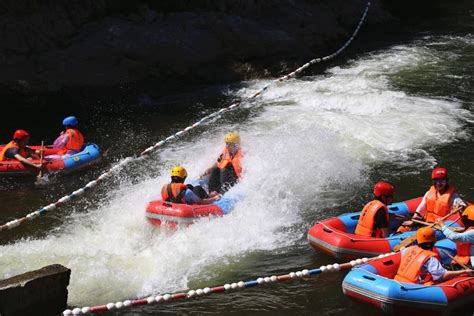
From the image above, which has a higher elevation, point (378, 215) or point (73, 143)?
point (73, 143)

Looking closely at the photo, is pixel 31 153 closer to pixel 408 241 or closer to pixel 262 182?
pixel 262 182

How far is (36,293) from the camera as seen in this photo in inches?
286

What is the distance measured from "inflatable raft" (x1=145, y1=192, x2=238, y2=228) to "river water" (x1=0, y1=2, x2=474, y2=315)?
0.14 meters

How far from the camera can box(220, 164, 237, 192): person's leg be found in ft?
36.8

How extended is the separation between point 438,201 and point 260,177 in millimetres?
3471

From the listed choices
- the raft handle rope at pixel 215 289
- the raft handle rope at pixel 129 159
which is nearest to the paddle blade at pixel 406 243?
the raft handle rope at pixel 215 289

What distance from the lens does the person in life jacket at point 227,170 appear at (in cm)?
1123

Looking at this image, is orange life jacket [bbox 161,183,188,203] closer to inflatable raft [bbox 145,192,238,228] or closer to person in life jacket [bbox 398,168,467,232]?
inflatable raft [bbox 145,192,238,228]

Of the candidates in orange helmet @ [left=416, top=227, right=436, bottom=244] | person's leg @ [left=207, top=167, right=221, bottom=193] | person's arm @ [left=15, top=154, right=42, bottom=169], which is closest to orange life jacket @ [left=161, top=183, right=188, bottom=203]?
person's leg @ [left=207, top=167, right=221, bottom=193]

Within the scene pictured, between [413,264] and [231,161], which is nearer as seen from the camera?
[413,264]

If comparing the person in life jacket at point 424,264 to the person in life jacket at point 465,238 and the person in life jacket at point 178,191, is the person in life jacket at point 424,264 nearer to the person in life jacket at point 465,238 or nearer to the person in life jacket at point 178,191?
the person in life jacket at point 465,238

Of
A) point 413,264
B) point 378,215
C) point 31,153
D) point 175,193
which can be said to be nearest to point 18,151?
point 31,153

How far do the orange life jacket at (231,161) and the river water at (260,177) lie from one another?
288 millimetres

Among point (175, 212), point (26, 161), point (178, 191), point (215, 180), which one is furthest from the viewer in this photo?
point (26, 161)
